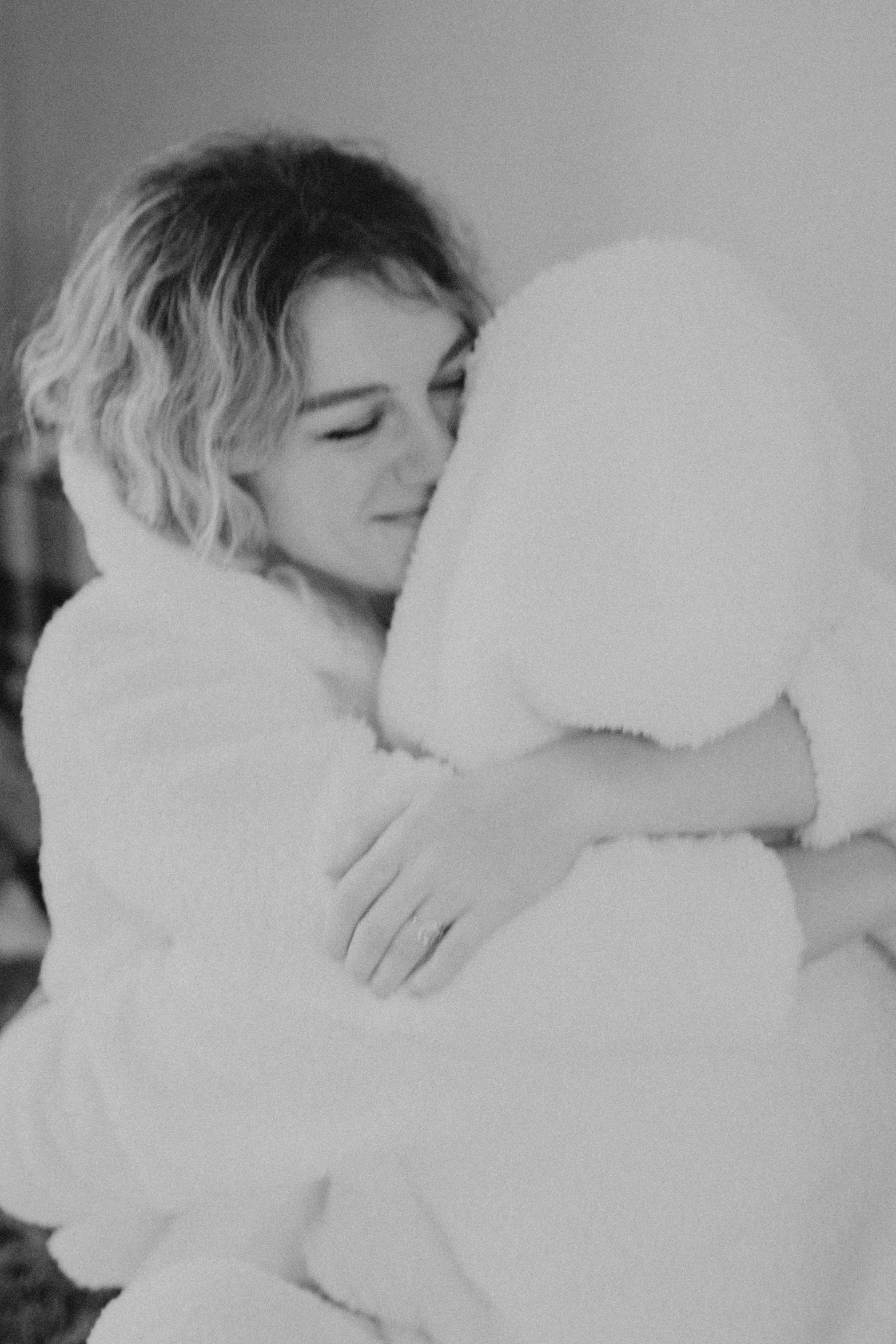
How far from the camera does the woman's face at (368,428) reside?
95cm

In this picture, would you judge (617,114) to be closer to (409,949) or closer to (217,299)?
(217,299)

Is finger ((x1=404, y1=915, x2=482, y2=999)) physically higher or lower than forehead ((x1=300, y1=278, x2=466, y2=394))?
lower

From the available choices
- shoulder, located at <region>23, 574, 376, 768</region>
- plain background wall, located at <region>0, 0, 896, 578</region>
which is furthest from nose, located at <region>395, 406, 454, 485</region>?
plain background wall, located at <region>0, 0, 896, 578</region>

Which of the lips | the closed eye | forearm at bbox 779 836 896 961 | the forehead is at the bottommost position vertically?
forearm at bbox 779 836 896 961

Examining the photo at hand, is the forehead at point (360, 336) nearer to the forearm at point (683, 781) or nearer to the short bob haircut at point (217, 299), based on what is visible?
the short bob haircut at point (217, 299)

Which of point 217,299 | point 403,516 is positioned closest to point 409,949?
point 403,516

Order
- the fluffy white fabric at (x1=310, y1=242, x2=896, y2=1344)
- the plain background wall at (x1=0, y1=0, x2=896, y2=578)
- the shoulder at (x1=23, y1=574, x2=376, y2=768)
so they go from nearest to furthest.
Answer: the fluffy white fabric at (x1=310, y1=242, x2=896, y2=1344) < the shoulder at (x1=23, y1=574, x2=376, y2=768) < the plain background wall at (x1=0, y1=0, x2=896, y2=578)

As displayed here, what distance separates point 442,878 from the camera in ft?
2.61

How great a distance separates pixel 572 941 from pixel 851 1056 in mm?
214

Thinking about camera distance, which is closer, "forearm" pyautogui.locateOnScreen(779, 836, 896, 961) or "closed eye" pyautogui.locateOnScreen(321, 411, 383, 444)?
"forearm" pyautogui.locateOnScreen(779, 836, 896, 961)

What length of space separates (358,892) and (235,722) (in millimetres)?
155

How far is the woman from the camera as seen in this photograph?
833 millimetres

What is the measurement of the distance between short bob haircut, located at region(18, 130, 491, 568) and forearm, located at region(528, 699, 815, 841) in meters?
0.31

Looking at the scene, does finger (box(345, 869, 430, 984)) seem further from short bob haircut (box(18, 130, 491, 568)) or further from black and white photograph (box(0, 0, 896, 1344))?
short bob haircut (box(18, 130, 491, 568))
